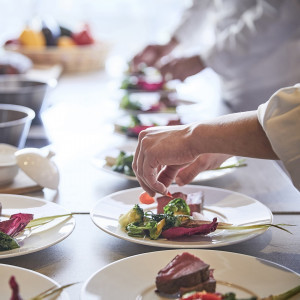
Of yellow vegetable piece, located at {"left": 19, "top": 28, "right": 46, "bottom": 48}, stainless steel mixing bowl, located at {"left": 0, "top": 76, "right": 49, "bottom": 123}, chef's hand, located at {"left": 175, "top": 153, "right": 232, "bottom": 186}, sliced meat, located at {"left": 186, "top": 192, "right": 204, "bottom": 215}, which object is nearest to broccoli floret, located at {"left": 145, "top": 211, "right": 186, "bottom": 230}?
sliced meat, located at {"left": 186, "top": 192, "right": 204, "bottom": 215}

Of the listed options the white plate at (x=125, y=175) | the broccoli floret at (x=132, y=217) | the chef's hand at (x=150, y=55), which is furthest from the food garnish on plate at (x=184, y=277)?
the chef's hand at (x=150, y=55)

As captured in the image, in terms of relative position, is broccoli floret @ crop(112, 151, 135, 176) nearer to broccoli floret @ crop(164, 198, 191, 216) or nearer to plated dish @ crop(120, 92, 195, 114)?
broccoli floret @ crop(164, 198, 191, 216)

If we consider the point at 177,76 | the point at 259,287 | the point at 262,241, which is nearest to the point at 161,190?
the point at 262,241

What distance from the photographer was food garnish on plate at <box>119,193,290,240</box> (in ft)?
3.85

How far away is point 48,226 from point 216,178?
0.62 metres

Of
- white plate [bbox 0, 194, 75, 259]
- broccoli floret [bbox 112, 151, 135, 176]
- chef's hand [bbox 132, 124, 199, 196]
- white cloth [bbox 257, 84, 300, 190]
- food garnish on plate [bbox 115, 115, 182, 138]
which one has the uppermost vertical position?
white cloth [bbox 257, 84, 300, 190]

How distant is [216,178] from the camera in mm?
1695

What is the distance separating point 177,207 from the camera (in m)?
1.26

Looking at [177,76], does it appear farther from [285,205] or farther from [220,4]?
[285,205]

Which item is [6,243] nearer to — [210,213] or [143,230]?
[143,230]

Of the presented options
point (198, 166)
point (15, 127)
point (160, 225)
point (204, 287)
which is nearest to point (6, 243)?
point (160, 225)

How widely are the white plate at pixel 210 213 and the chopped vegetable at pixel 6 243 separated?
0.18m

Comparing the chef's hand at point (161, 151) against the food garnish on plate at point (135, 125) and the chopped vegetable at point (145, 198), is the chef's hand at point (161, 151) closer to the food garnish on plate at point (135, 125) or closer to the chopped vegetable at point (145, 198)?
the chopped vegetable at point (145, 198)

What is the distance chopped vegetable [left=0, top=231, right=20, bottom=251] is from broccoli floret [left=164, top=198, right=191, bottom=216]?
32 centimetres
